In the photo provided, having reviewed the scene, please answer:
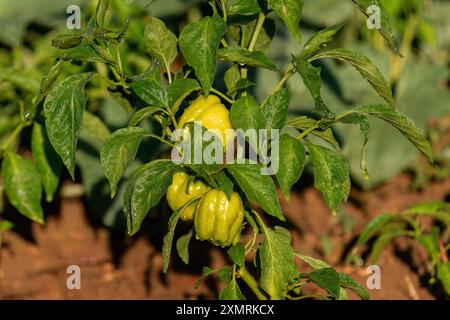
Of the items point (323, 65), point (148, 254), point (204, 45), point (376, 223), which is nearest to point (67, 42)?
point (204, 45)

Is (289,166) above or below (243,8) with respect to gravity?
below

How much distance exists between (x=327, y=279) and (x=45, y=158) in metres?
0.96

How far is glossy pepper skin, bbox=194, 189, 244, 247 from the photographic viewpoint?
1.76 m

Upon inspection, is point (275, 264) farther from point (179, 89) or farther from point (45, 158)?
point (45, 158)

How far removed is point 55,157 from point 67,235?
754 mm

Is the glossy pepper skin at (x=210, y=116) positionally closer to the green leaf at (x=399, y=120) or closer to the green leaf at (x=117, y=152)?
the green leaf at (x=117, y=152)

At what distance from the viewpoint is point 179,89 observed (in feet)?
5.78

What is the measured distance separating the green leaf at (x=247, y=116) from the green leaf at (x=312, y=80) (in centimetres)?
11

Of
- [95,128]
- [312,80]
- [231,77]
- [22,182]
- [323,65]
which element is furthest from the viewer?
[323,65]

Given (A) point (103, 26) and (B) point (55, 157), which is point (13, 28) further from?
(A) point (103, 26)

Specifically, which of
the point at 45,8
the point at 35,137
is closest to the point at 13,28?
the point at 45,8

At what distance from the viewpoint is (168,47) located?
1871mm

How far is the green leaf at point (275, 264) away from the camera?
71.6 inches

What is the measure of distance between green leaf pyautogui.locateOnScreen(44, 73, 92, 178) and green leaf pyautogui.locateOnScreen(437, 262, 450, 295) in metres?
1.17
